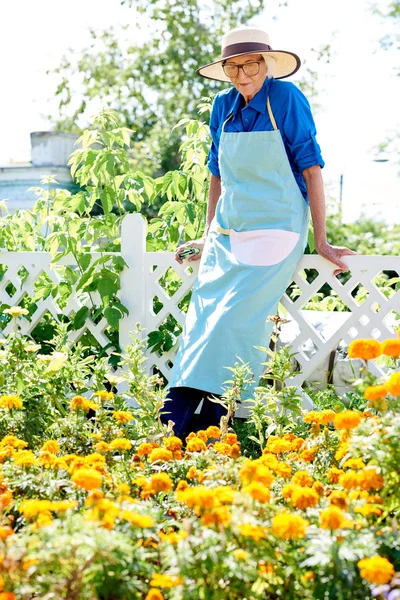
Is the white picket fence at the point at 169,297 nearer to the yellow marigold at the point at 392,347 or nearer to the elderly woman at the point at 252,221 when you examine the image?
the elderly woman at the point at 252,221

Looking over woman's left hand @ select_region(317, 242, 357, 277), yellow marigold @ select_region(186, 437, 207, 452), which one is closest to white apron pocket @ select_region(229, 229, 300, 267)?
woman's left hand @ select_region(317, 242, 357, 277)

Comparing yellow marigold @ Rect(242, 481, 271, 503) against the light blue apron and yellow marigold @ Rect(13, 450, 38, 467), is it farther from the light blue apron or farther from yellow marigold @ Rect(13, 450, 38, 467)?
the light blue apron

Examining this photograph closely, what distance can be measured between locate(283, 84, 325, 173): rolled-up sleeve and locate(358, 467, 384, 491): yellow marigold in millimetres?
1601

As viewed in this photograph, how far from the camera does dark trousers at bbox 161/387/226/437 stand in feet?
10.3

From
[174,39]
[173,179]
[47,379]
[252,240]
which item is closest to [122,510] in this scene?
[47,379]

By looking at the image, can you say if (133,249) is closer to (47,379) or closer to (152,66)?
(47,379)

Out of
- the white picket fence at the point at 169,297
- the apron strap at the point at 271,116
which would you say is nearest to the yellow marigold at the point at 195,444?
the white picket fence at the point at 169,297

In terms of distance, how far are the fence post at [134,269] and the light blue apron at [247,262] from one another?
591 mm

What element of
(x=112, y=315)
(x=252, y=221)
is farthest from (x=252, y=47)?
(x=112, y=315)

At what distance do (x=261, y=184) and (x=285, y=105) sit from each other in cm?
31

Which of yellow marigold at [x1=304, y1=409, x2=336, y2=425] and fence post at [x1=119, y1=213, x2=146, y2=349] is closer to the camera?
yellow marigold at [x1=304, y1=409, x2=336, y2=425]

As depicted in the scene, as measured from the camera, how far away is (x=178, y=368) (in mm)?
3229

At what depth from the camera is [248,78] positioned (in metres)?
3.15

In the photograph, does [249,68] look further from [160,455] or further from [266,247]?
[160,455]
